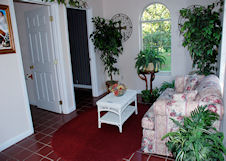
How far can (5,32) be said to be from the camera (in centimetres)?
274

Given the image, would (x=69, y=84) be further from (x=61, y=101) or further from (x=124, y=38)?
(x=124, y=38)

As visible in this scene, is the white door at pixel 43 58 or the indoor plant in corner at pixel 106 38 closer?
the white door at pixel 43 58

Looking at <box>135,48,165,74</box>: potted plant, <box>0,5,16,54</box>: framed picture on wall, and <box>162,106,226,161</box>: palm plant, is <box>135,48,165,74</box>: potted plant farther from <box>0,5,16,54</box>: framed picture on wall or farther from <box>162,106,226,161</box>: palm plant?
<box>0,5,16,54</box>: framed picture on wall

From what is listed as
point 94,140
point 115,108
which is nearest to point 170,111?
point 115,108

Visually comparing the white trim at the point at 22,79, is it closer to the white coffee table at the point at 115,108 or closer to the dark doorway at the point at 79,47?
the white coffee table at the point at 115,108

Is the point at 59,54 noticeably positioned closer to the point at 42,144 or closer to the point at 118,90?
the point at 118,90

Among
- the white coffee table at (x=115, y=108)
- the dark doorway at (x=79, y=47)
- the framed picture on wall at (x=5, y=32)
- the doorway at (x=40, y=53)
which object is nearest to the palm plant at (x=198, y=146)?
the white coffee table at (x=115, y=108)

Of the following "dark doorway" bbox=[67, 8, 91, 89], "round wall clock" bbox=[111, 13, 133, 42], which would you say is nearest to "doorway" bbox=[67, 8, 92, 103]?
"dark doorway" bbox=[67, 8, 91, 89]

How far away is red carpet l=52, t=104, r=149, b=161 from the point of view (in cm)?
256

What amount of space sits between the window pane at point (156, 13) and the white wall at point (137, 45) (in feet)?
0.37

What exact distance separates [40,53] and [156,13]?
116 inches

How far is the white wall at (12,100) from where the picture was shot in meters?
2.78

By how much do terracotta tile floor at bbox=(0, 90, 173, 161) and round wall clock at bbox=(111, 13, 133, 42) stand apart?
2234 mm

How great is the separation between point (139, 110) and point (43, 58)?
2369 millimetres
